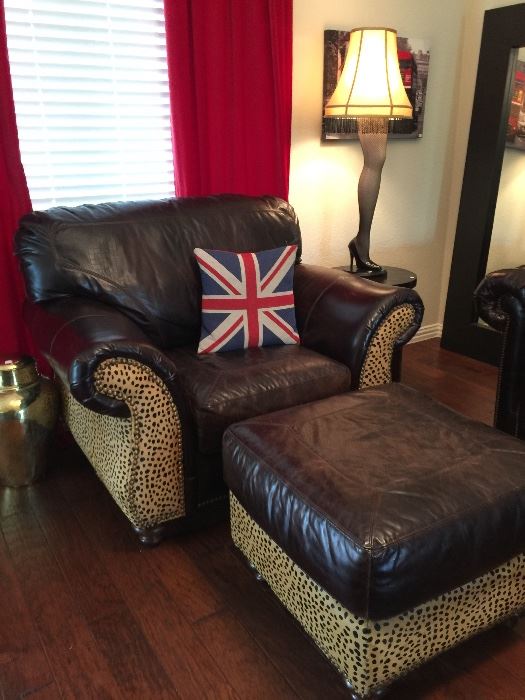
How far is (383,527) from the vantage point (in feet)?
3.45

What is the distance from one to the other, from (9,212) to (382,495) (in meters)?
1.62

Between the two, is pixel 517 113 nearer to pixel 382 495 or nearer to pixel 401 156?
pixel 401 156

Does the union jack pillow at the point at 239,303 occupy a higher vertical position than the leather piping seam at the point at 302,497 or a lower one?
higher

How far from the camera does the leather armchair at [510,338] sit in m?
1.80

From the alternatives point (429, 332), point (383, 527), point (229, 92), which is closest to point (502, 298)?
point (383, 527)

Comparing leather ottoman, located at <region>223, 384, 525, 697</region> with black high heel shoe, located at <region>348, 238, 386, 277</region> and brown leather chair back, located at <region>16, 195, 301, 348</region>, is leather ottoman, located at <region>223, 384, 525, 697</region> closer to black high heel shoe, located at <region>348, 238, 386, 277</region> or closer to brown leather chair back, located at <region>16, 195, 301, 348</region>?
brown leather chair back, located at <region>16, 195, 301, 348</region>

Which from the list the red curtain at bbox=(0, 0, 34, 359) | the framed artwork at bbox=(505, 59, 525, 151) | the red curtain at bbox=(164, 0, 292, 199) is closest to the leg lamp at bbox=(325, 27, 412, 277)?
the red curtain at bbox=(164, 0, 292, 199)

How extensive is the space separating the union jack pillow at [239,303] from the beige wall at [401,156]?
0.85m

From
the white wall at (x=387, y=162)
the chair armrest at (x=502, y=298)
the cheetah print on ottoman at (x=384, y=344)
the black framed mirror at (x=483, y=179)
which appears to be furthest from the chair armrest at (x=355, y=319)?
the black framed mirror at (x=483, y=179)

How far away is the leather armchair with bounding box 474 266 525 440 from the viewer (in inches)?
70.7

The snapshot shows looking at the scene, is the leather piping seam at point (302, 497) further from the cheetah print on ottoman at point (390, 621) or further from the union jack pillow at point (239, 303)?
the union jack pillow at point (239, 303)

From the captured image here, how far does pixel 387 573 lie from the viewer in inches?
40.1

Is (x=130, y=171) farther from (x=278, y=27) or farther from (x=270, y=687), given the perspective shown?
(x=270, y=687)

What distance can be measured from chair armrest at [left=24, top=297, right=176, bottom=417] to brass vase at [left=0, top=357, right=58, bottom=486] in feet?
0.69
